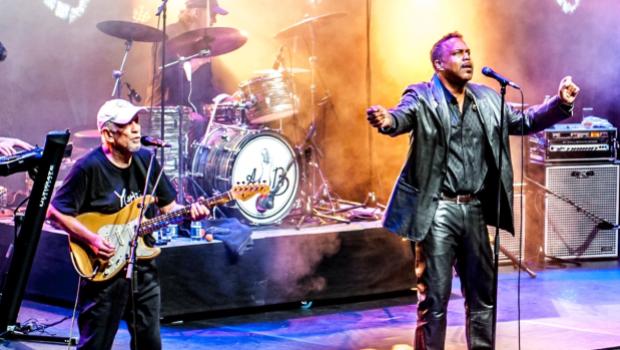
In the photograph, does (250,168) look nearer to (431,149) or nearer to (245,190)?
(245,190)

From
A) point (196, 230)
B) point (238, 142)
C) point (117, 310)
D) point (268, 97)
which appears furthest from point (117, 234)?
point (268, 97)

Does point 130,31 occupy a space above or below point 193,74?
above

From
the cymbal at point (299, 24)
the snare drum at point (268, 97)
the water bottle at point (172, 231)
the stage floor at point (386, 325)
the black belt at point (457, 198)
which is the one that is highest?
the cymbal at point (299, 24)

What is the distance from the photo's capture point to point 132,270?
16.9 ft

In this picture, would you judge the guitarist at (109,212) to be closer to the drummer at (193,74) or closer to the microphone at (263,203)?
the microphone at (263,203)

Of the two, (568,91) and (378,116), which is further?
(568,91)

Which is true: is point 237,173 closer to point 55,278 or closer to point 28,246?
point 55,278

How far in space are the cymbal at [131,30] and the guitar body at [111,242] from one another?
13.1ft

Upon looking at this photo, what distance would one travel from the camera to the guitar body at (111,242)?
542 cm

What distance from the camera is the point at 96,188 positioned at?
5.45 metres

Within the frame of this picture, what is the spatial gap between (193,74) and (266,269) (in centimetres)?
326

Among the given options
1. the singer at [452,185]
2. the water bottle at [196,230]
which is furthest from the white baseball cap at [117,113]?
the water bottle at [196,230]

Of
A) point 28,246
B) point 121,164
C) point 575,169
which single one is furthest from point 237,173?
point 575,169

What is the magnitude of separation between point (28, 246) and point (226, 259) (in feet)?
6.89
